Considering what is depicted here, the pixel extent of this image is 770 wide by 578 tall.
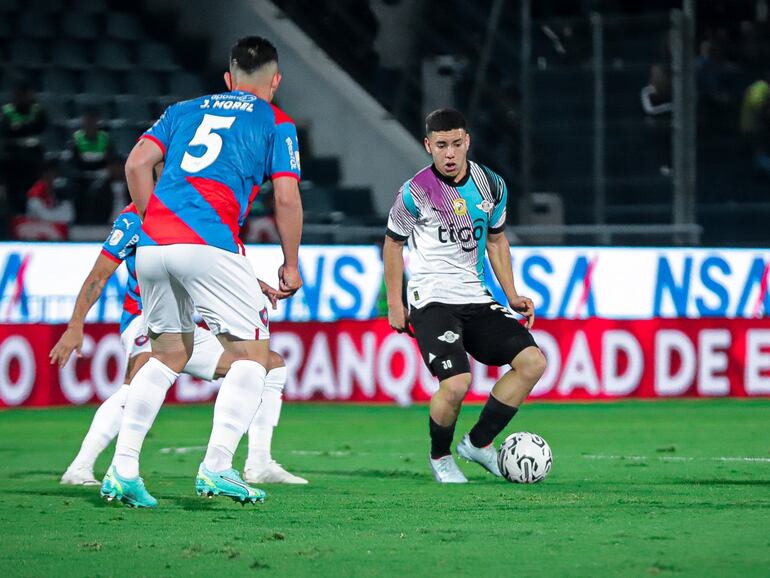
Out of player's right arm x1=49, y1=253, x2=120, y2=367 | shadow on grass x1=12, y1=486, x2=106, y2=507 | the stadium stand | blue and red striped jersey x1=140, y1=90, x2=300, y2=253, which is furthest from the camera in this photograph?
the stadium stand

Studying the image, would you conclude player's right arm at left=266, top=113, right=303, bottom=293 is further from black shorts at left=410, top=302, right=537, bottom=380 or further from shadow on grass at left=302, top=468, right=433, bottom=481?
shadow on grass at left=302, top=468, right=433, bottom=481

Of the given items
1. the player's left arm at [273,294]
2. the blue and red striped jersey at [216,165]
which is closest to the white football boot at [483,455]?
the player's left arm at [273,294]

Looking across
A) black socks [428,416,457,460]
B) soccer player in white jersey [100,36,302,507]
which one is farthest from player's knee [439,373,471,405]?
soccer player in white jersey [100,36,302,507]

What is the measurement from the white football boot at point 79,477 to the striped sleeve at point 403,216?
221 cm

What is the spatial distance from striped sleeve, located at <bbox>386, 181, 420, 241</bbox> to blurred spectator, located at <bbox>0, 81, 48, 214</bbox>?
1157 centimetres

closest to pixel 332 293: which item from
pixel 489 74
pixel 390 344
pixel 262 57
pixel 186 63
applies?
A: pixel 390 344

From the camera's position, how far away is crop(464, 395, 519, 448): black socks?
354 inches

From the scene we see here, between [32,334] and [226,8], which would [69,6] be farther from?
[32,334]

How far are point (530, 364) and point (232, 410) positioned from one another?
2236 millimetres

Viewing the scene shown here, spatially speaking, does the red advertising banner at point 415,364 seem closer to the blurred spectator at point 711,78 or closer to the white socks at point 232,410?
the blurred spectator at point 711,78

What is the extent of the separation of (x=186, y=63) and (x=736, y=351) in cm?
1044

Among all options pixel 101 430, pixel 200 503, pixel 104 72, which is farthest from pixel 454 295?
pixel 104 72

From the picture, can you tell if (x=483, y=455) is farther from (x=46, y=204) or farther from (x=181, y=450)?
(x=46, y=204)

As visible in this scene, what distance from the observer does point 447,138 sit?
888 centimetres
